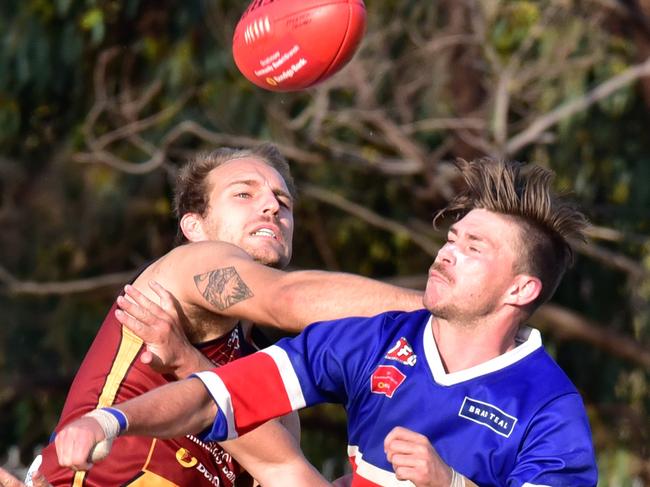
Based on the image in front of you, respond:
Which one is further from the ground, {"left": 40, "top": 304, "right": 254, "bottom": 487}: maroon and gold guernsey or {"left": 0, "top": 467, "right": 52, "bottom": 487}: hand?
{"left": 0, "top": 467, "right": 52, "bottom": 487}: hand

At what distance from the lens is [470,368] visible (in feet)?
12.9

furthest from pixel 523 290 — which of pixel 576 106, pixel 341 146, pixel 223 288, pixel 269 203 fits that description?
pixel 341 146

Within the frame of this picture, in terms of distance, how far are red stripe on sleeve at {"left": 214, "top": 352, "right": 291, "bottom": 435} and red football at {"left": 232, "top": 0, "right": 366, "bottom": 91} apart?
182 cm

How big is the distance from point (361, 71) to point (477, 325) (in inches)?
323

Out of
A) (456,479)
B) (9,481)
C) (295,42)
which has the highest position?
(295,42)

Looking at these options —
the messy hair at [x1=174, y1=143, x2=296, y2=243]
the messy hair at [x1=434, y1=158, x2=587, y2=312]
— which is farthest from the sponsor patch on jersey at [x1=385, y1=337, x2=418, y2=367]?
the messy hair at [x1=174, y1=143, x2=296, y2=243]

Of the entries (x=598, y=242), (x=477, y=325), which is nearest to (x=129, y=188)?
(x=598, y=242)

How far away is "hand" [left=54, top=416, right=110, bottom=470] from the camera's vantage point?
324 cm

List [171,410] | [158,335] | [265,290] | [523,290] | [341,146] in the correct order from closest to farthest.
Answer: [171,410] < [523,290] < [158,335] < [265,290] < [341,146]

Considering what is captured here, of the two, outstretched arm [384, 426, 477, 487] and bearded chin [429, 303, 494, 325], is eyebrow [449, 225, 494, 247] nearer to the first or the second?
bearded chin [429, 303, 494, 325]

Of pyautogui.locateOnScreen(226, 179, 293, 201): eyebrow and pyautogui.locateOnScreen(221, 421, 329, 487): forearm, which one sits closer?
pyautogui.locateOnScreen(221, 421, 329, 487): forearm

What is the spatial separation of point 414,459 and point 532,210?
0.89 meters

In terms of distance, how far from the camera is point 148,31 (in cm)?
1320

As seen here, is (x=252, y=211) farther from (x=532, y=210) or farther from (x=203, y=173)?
(x=532, y=210)
